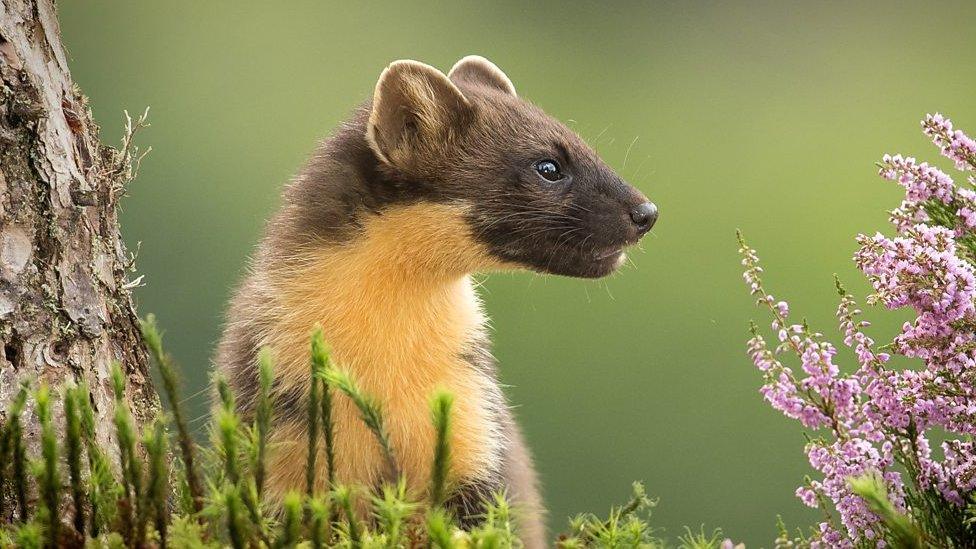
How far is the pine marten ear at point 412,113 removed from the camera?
94.7 inches

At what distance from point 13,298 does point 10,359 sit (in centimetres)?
12

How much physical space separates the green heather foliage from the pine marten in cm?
61

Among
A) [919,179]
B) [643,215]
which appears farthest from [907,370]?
[643,215]

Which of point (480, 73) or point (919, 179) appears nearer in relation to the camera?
point (919, 179)

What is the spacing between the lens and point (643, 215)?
2.44 metres

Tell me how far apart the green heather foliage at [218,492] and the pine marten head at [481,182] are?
89cm

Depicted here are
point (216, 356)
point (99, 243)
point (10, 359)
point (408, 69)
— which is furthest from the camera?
point (216, 356)

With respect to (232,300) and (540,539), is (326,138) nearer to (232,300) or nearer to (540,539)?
(232,300)

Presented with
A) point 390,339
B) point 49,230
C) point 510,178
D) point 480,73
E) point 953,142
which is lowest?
point 390,339

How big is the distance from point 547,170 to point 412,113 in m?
0.36

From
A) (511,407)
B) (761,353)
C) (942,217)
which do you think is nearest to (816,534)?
(761,353)

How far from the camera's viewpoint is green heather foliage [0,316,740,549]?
1.34m

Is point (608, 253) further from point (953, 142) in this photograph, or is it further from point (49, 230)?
point (49, 230)

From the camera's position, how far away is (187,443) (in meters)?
1.54
